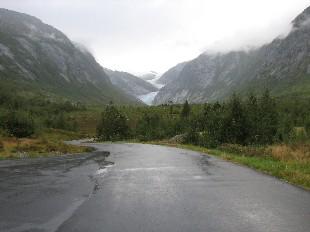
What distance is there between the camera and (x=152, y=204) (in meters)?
15.0

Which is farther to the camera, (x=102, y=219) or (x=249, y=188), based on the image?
(x=249, y=188)

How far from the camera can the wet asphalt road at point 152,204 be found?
11750 millimetres

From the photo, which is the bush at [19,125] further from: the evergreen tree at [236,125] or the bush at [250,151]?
the evergreen tree at [236,125]

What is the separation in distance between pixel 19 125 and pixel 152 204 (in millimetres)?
51914

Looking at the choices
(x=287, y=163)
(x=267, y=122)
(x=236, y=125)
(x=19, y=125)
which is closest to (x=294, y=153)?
(x=287, y=163)

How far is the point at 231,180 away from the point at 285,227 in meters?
10.4

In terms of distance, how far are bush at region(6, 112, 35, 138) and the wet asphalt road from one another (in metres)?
39.3

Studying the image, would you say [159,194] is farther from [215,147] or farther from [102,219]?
[215,147]

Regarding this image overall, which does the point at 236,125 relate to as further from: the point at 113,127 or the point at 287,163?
the point at 113,127

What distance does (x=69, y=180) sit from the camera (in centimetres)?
2217

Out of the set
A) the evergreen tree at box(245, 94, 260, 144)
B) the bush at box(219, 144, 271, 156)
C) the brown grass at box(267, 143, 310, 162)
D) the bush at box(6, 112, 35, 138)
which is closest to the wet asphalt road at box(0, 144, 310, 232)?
the brown grass at box(267, 143, 310, 162)

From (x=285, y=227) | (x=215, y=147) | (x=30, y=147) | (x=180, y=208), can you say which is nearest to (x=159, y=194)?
(x=180, y=208)

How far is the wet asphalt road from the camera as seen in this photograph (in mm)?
11750

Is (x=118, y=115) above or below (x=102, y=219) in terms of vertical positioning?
above
